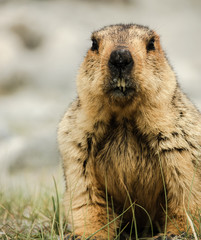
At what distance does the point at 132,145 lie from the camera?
4012 mm

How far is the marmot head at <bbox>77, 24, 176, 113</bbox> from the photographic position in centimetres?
357

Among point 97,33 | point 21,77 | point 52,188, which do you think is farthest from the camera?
point 21,77

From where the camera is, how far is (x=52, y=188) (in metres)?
6.68

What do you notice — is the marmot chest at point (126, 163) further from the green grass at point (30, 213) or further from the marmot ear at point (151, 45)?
the marmot ear at point (151, 45)

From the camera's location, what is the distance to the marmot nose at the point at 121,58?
11.5 feet

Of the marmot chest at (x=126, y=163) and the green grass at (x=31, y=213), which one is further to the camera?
the green grass at (x=31, y=213)

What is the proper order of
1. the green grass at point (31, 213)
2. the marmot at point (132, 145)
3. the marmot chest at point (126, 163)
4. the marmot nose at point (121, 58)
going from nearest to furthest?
1. the marmot nose at point (121, 58)
2. the marmot at point (132, 145)
3. the marmot chest at point (126, 163)
4. the green grass at point (31, 213)

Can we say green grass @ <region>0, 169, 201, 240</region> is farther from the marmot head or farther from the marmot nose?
the marmot nose

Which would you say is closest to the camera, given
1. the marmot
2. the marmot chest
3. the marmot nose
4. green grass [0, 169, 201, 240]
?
the marmot nose

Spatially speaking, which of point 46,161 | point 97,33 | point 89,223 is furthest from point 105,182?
point 46,161

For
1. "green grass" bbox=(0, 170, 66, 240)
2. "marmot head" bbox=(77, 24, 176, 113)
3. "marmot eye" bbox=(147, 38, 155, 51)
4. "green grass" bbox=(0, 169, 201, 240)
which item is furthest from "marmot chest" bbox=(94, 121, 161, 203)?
"marmot eye" bbox=(147, 38, 155, 51)

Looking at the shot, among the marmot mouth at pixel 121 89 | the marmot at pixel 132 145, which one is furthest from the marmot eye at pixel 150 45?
the marmot mouth at pixel 121 89

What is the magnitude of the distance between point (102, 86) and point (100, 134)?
618 millimetres

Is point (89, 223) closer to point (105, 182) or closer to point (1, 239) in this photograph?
point (105, 182)
